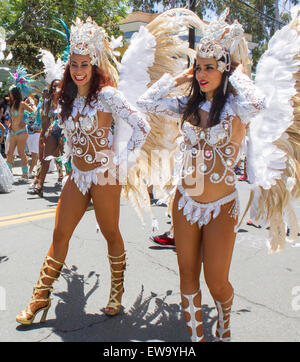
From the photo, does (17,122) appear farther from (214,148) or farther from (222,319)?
(222,319)

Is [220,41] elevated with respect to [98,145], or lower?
elevated

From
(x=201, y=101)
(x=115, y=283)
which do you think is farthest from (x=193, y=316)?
(x=201, y=101)

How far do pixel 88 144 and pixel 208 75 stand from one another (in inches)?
39.7

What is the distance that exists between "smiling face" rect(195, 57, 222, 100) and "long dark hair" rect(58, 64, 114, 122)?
2.77ft

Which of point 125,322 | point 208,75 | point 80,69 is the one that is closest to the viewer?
point 208,75

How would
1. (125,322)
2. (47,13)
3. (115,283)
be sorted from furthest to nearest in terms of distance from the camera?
1. (47,13)
2. (115,283)
3. (125,322)

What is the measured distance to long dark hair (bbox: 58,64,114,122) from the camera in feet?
9.00

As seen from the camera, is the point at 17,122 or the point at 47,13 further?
the point at 47,13

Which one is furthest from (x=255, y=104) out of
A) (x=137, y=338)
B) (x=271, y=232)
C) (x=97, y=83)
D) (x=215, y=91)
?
(x=137, y=338)

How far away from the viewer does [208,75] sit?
2195 mm

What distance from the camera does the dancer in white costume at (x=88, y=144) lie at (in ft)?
8.78

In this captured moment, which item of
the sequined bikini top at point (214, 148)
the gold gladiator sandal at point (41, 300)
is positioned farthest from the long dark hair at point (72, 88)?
the gold gladiator sandal at point (41, 300)

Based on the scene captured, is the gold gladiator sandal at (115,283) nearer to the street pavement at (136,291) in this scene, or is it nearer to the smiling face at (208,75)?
the street pavement at (136,291)

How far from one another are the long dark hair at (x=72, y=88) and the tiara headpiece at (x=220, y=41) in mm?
844
